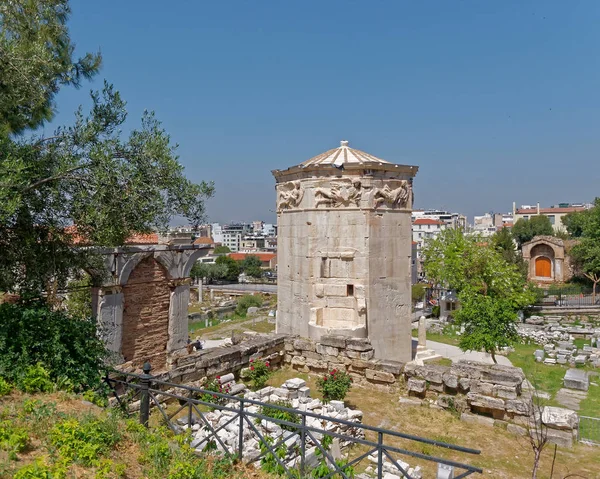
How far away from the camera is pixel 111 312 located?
10609mm

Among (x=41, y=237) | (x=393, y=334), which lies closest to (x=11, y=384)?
(x=41, y=237)

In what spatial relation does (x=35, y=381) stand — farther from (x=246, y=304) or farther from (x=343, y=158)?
(x=246, y=304)

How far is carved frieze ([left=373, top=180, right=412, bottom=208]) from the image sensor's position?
1252 centimetres

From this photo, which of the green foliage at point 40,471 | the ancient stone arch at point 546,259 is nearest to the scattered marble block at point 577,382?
the green foliage at point 40,471

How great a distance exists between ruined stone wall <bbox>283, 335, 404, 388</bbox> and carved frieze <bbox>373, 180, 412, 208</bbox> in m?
4.53

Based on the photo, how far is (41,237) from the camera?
19.6ft

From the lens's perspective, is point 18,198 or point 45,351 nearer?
point 18,198

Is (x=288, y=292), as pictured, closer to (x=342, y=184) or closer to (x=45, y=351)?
(x=342, y=184)

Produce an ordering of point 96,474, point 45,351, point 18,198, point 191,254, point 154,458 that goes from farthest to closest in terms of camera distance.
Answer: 1. point 191,254
2. point 45,351
3. point 18,198
4. point 154,458
5. point 96,474

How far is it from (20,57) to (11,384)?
4127mm

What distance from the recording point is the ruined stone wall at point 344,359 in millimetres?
8906

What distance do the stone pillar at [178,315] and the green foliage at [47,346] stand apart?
248 inches

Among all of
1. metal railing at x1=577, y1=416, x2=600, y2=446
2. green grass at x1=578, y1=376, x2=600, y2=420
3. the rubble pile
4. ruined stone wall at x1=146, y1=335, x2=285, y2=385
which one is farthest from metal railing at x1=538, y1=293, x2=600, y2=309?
the rubble pile

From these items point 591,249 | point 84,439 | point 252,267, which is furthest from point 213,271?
point 84,439
